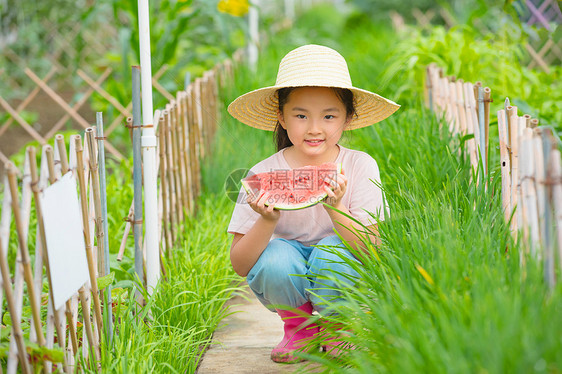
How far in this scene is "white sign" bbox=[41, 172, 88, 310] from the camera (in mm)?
1651

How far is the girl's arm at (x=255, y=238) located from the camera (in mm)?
2059

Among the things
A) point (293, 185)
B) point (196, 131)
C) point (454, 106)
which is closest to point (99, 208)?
point (293, 185)

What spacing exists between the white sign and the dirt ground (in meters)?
3.91

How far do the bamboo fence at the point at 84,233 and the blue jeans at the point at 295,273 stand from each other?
543 mm

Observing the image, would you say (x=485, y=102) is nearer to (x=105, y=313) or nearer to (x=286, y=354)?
(x=286, y=354)

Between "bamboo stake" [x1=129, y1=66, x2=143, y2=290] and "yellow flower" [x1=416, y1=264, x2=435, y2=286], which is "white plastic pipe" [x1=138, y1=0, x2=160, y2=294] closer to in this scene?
"bamboo stake" [x1=129, y1=66, x2=143, y2=290]

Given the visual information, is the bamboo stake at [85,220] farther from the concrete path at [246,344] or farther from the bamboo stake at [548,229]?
the bamboo stake at [548,229]

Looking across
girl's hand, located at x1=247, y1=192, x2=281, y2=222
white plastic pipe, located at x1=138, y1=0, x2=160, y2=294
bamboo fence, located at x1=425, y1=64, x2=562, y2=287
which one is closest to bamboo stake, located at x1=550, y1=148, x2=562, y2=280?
bamboo fence, located at x1=425, y1=64, x2=562, y2=287

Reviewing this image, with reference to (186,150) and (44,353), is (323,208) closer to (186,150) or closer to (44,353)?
(44,353)

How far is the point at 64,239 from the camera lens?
173cm

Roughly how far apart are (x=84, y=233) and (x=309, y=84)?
0.87 meters

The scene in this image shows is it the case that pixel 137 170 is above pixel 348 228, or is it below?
above

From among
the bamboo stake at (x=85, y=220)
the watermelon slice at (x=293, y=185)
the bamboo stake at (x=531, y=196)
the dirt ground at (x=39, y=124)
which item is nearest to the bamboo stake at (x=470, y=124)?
the watermelon slice at (x=293, y=185)

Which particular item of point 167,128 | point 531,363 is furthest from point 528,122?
point 167,128
